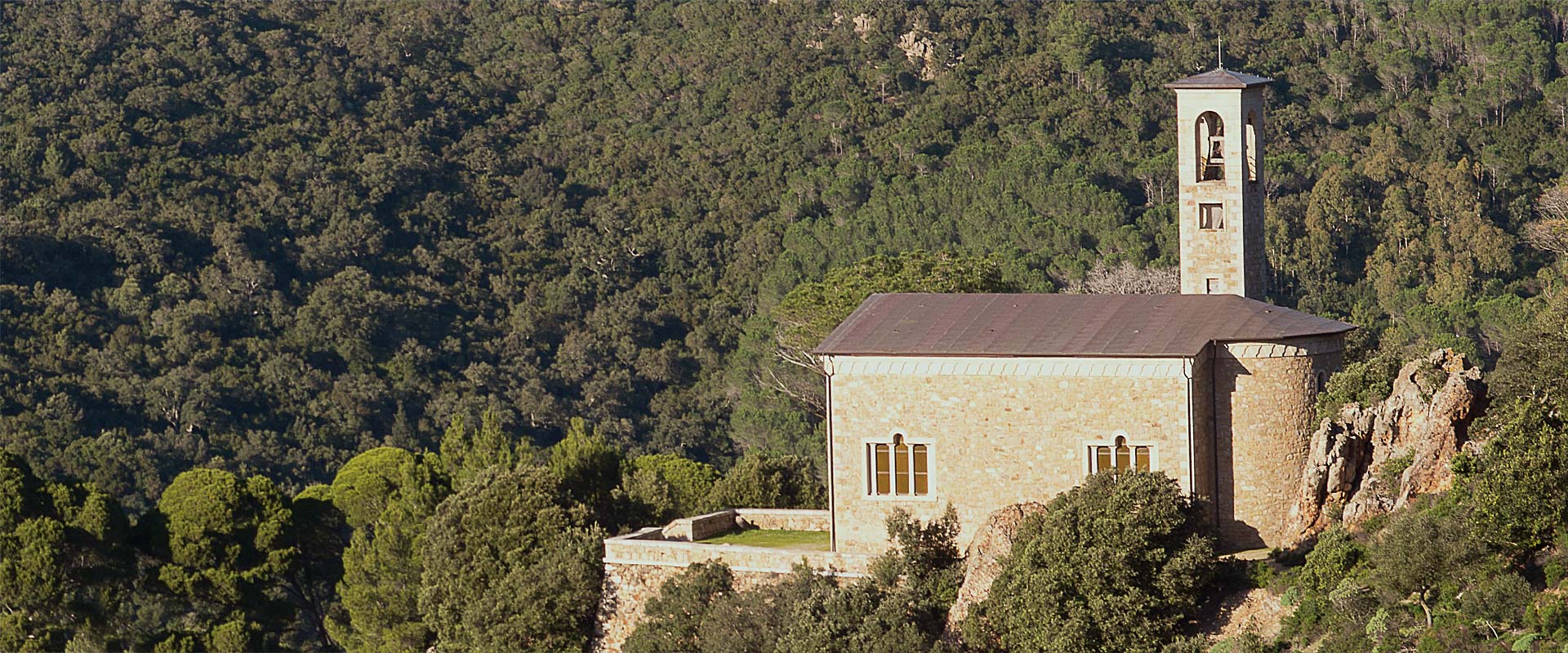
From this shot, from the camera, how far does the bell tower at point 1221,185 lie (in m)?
36.3

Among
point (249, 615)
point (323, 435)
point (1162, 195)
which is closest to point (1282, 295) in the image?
point (1162, 195)

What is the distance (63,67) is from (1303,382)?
56.3 m

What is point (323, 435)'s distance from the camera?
216ft

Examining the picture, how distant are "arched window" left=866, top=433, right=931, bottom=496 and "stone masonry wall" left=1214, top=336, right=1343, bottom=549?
4.41m

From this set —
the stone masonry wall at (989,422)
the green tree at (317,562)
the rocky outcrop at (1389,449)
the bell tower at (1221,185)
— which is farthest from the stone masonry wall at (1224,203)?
the green tree at (317,562)

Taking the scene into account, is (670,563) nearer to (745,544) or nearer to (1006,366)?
(745,544)

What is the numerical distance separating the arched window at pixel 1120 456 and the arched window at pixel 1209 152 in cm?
550

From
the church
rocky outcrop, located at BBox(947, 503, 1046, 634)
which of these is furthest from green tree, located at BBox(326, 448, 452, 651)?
rocky outcrop, located at BBox(947, 503, 1046, 634)

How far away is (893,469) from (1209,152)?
7.44m

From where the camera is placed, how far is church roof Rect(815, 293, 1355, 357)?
110 feet

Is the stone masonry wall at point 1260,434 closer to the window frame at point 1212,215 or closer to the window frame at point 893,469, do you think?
the window frame at point 1212,215

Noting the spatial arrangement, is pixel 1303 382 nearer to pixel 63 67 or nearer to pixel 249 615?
pixel 249 615

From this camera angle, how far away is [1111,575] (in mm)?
31672

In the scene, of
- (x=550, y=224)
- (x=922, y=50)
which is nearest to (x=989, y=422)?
(x=550, y=224)
